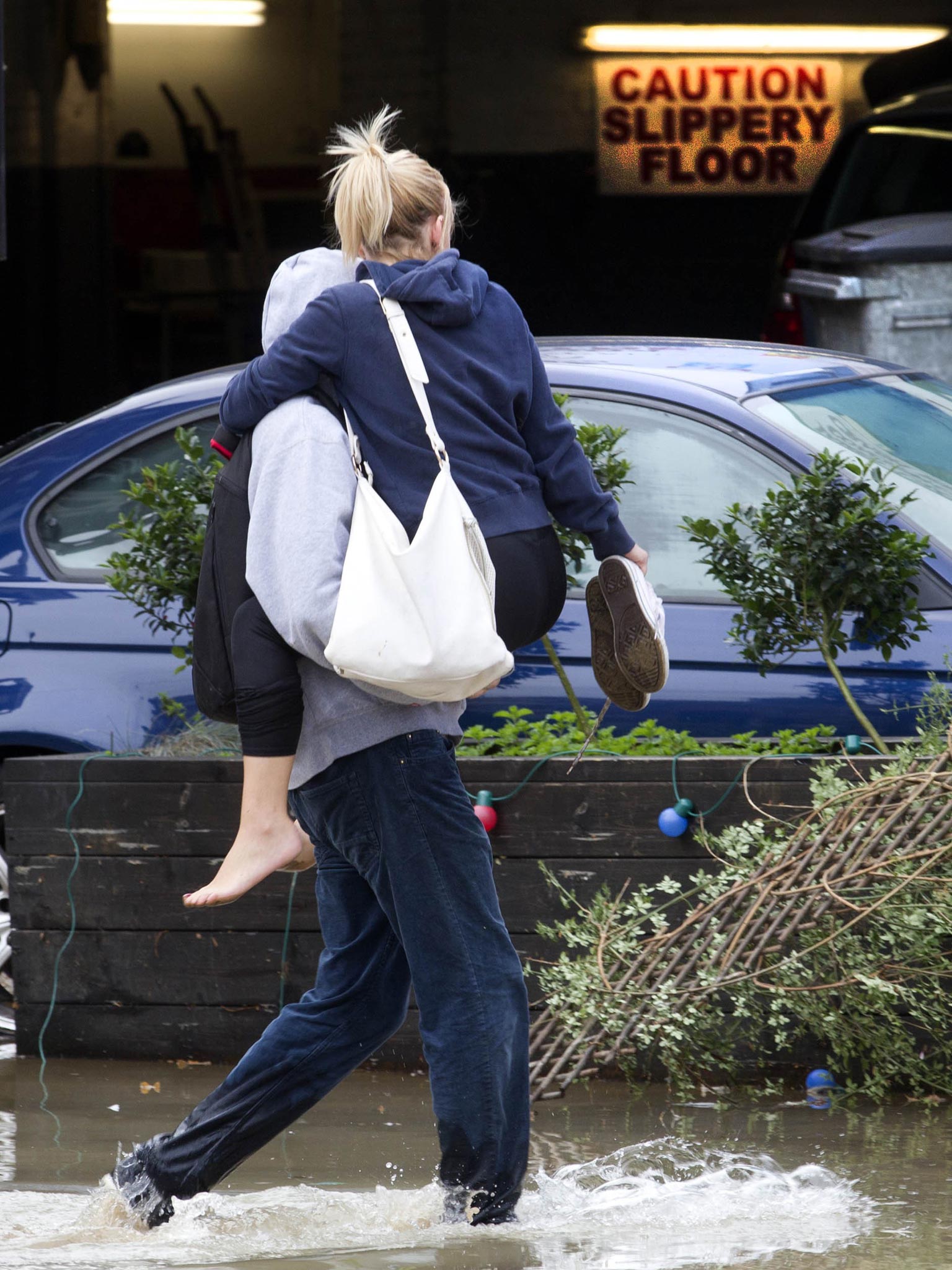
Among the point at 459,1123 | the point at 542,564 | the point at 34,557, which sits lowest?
the point at 459,1123

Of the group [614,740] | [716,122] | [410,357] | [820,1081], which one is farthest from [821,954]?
[716,122]

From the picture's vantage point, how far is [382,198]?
3090 mm

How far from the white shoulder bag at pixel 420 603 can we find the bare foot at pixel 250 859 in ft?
1.17

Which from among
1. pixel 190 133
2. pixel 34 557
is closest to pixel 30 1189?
pixel 34 557

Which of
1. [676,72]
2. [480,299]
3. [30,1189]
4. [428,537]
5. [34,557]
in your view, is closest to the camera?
[428,537]

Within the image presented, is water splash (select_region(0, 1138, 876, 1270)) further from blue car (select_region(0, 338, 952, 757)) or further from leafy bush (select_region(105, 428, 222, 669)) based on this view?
leafy bush (select_region(105, 428, 222, 669))

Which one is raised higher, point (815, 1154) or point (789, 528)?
point (789, 528)

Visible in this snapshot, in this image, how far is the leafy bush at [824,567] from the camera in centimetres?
433

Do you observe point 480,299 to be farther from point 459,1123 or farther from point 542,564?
point 459,1123

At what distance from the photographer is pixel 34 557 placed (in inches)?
200

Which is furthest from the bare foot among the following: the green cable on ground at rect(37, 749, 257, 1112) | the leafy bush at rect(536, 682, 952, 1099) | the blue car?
the blue car

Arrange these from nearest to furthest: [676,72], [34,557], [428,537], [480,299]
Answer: [428,537] < [480,299] < [34,557] < [676,72]

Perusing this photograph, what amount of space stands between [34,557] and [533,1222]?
2.54 m

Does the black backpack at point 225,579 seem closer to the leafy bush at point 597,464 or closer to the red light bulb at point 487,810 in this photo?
the red light bulb at point 487,810
